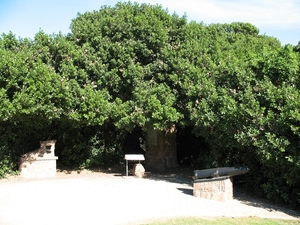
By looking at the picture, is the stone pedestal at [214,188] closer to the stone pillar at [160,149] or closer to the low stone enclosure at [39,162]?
the stone pillar at [160,149]

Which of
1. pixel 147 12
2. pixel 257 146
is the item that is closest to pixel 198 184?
pixel 257 146

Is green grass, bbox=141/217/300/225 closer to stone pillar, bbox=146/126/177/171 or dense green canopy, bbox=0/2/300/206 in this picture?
dense green canopy, bbox=0/2/300/206

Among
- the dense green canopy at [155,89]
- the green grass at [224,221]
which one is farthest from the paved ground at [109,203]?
the dense green canopy at [155,89]

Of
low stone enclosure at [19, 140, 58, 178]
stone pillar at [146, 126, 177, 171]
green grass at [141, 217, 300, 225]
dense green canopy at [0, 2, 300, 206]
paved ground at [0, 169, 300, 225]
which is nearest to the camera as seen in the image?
green grass at [141, 217, 300, 225]

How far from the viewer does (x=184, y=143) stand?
17766 millimetres

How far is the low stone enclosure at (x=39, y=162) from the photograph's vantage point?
13.2 meters

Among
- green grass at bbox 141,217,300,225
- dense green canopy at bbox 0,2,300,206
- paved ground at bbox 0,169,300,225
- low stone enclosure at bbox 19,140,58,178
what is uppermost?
dense green canopy at bbox 0,2,300,206

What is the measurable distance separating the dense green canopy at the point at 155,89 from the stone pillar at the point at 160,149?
2.47 metres

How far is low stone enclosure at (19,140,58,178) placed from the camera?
520 inches

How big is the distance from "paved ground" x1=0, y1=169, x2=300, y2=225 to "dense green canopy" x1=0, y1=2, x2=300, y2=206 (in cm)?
135

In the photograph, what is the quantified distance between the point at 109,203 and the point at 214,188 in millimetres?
2909

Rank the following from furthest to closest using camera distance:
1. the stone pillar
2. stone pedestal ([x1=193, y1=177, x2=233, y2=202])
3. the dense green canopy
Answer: the stone pillar
the dense green canopy
stone pedestal ([x1=193, y1=177, x2=233, y2=202])

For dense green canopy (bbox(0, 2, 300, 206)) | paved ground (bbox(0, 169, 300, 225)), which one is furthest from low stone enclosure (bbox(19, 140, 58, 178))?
paved ground (bbox(0, 169, 300, 225))

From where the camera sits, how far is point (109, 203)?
30.2 ft
